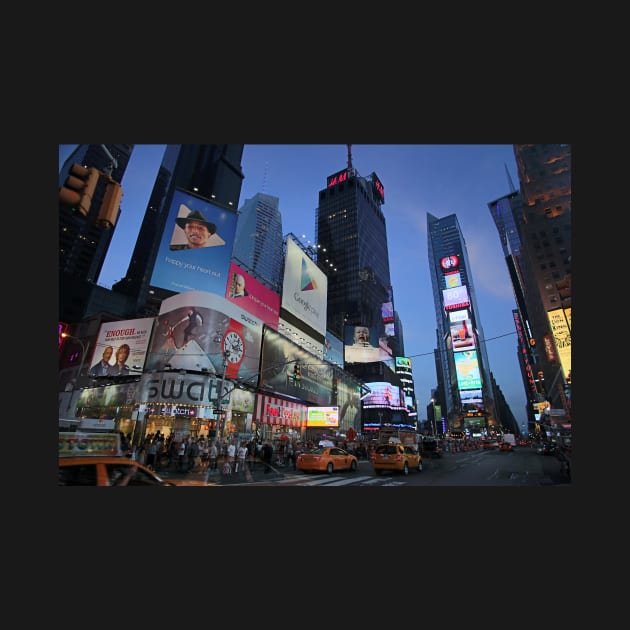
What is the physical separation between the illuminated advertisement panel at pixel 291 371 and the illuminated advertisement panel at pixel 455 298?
6604 centimetres

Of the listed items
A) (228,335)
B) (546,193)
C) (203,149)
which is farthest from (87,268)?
(546,193)

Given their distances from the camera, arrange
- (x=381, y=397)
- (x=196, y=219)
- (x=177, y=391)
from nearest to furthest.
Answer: (x=177, y=391) < (x=196, y=219) < (x=381, y=397)

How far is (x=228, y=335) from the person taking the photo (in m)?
31.8

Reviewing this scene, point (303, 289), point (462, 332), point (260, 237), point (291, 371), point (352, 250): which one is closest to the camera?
point (291, 371)

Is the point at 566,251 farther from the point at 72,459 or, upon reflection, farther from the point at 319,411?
the point at 72,459

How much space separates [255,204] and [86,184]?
14922cm

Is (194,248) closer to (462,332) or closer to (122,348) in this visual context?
(122,348)

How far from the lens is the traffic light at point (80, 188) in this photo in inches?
199

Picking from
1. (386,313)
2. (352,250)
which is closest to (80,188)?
(352,250)

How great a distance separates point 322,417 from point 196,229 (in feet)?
89.8

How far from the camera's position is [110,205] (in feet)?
17.8

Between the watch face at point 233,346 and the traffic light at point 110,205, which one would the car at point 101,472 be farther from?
the watch face at point 233,346

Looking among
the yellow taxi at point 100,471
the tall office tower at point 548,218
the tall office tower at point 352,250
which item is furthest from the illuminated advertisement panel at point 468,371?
the yellow taxi at point 100,471

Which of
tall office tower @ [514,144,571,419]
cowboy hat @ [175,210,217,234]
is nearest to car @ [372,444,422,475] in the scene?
cowboy hat @ [175,210,217,234]
